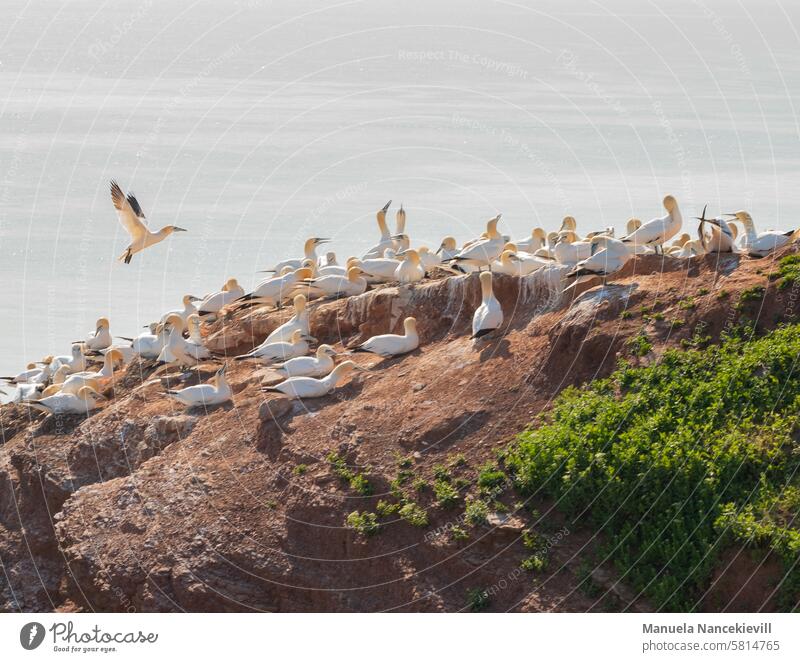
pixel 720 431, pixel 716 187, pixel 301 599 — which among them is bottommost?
pixel 301 599

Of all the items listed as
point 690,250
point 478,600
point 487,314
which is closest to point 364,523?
point 478,600

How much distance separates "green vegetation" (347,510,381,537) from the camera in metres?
19.6

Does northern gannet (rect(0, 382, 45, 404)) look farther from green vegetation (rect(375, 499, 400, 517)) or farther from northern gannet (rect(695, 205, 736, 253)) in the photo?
northern gannet (rect(695, 205, 736, 253))

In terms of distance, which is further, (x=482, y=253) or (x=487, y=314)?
(x=482, y=253)

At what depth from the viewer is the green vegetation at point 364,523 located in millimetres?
19562

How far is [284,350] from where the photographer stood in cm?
2430

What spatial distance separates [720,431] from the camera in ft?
60.8

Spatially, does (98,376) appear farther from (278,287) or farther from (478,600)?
(478,600)

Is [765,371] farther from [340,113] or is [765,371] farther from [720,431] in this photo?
[340,113]

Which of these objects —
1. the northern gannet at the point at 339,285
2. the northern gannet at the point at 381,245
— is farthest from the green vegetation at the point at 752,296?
the northern gannet at the point at 381,245

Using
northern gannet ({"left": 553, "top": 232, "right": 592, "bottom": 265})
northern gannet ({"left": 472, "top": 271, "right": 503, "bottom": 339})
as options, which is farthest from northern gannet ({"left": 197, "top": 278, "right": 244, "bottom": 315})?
northern gannet ({"left": 553, "top": 232, "right": 592, "bottom": 265})

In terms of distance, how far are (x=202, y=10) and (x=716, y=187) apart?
60.3m

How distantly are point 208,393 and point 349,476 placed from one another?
468 centimetres

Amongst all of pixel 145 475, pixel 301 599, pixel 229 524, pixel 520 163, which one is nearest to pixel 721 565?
pixel 301 599
